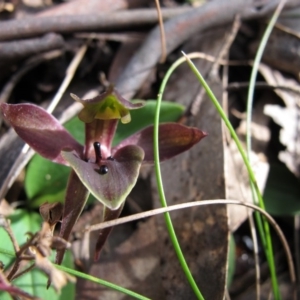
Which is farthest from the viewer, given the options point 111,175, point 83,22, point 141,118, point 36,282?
point 83,22

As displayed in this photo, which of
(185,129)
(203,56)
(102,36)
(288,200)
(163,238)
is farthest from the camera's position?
(102,36)

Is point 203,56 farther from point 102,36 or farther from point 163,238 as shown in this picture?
point 163,238

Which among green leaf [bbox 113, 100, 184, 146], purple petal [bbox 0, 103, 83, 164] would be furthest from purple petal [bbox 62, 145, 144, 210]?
green leaf [bbox 113, 100, 184, 146]

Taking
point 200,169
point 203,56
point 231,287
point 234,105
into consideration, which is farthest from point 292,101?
point 231,287

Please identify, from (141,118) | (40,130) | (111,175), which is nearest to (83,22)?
(141,118)

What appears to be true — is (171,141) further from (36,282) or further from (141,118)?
(36,282)

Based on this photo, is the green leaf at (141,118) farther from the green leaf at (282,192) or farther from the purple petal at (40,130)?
the green leaf at (282,192)

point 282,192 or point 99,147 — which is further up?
point 99,147
